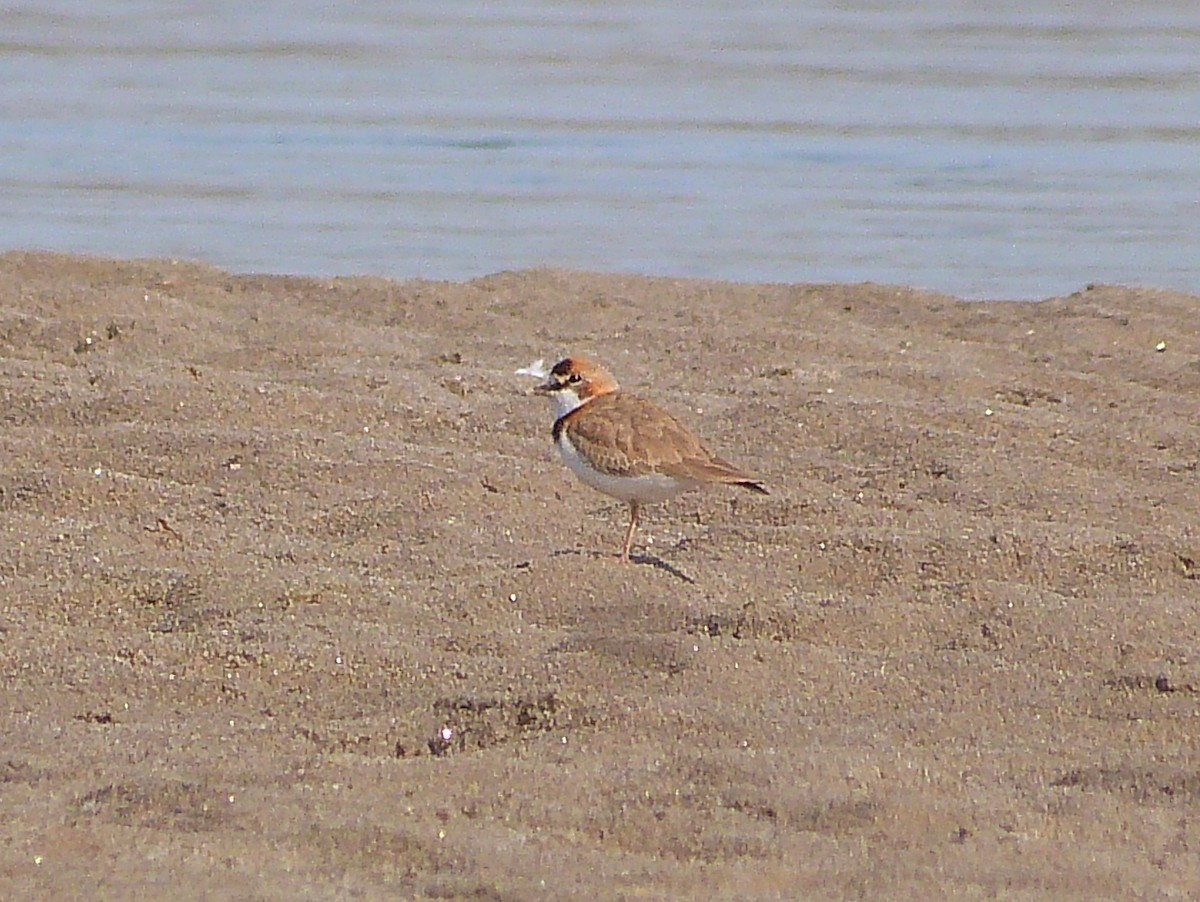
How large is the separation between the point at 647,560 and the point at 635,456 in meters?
0.30

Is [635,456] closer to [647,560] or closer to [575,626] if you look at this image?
[647,560]

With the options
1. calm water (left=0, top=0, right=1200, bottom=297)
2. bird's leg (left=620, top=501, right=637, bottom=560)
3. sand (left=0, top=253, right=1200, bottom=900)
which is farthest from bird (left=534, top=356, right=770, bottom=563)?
calm water (left=0, top=0, right=1200, bottom=297)

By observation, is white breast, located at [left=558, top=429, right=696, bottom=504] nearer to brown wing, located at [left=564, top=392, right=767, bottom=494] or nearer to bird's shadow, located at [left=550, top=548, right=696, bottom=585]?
brown wing, located at [left=564, top=392, right=767, bottom=494]

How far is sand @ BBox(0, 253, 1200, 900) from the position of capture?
361 cm

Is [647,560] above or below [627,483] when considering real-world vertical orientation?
below

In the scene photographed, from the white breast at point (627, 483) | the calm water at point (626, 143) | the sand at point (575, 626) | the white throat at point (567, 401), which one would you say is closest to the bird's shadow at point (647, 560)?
the sand at point (575, 626)

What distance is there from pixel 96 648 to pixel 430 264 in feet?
20.1

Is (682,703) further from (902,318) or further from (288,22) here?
(288,22)

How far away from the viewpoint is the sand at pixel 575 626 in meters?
3.61

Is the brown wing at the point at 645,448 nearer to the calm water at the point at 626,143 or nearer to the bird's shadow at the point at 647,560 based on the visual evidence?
the bird's shadow at the point at 647,560

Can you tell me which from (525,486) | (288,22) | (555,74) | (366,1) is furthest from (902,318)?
(366,1)

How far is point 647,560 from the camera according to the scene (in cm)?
535

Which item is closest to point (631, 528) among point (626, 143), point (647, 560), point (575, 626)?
point (647, 560)

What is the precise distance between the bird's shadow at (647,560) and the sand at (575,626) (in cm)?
2
